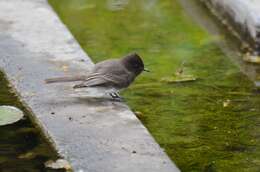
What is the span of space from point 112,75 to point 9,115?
0.85 meters

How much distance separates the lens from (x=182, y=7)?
9898 millimetres

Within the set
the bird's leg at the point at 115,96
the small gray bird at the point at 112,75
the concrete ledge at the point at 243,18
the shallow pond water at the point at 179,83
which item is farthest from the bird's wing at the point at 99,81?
the concrete ledge at the point at 243,18

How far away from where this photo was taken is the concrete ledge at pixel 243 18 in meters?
8.25

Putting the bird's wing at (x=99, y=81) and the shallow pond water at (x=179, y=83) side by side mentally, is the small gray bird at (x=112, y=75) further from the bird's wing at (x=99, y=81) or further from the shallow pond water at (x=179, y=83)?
the shallow pond water at (x=179, y=83)

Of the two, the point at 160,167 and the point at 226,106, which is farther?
the point at 226,106

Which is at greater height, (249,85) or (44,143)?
(44,143)

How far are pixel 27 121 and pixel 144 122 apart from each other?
3.01ft

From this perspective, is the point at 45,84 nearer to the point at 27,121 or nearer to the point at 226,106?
the point at 27,121

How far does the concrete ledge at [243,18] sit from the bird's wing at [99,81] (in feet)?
6.52

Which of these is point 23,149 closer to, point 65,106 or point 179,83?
point 65,106

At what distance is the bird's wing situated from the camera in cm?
659

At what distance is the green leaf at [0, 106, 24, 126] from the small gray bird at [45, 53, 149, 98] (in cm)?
39

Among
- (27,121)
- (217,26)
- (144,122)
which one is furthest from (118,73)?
A: (217,26)

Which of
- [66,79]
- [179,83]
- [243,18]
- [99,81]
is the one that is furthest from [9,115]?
[243,18]
